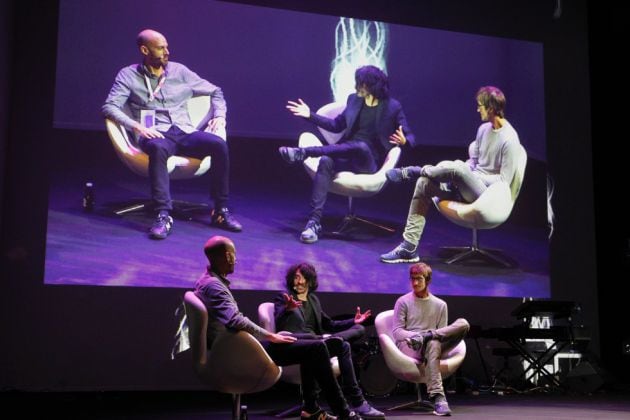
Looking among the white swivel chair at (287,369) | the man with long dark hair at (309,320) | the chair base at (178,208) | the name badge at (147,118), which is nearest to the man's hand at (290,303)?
the man with long dark hair at (309,320)

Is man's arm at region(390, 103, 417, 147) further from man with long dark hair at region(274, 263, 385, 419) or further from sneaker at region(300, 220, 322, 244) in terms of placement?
man with long dark hair at region(274, 263, 385, 419)

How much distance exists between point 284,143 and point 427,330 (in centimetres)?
259

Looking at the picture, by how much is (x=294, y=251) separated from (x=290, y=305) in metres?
2.27

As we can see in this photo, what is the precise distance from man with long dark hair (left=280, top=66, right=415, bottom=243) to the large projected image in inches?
3.3

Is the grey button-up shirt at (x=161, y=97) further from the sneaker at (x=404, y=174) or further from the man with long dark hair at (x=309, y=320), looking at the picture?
the man with long dark hair at (x=309, y=320)

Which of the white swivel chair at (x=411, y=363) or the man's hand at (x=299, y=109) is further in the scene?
the man's hand at (x=299, y=109)

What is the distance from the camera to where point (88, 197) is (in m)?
6.14

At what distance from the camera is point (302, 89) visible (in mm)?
6832

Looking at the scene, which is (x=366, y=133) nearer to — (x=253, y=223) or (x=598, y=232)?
(x=253, y=223)

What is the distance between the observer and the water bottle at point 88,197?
6.12 meters

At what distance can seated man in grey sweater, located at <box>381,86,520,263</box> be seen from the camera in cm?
694

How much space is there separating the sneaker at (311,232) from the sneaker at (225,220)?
1.91ft

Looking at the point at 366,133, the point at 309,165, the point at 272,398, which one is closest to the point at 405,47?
the point at 366,133

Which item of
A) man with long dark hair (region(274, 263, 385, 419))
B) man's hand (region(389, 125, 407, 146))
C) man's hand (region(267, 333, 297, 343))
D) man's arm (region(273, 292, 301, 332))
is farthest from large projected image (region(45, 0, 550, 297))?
man's hand (region(267, 333, 297, 343))
